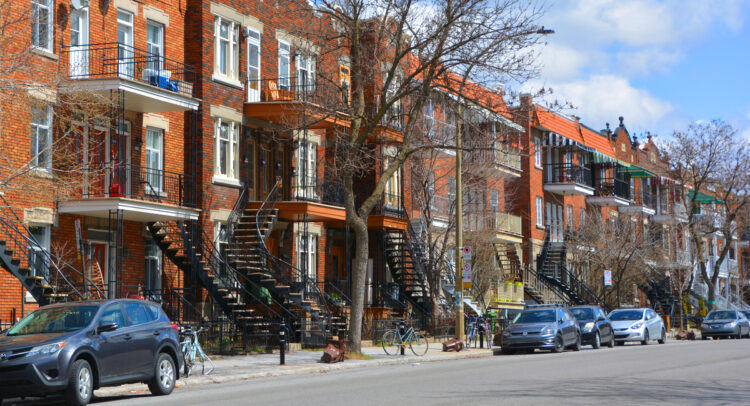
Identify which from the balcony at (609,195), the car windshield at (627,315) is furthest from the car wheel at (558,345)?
the balcony at (609,195)

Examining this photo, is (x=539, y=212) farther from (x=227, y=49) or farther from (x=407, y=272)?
(x=227, y=49)

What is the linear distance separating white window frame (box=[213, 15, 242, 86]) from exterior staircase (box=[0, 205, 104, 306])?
8.60 metres

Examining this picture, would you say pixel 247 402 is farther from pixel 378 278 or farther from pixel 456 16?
pixel 378 278

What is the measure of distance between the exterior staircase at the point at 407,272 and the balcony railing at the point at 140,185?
9.93 metres

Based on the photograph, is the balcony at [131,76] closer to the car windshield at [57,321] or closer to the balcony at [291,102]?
the balcony at [291,102]

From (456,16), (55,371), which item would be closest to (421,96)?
(456,16)

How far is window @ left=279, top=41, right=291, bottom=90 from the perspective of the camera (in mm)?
33438

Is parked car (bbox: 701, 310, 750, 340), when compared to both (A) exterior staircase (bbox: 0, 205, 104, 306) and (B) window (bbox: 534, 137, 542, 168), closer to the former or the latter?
(B) window (bbox: 534, 137, 542, 168)

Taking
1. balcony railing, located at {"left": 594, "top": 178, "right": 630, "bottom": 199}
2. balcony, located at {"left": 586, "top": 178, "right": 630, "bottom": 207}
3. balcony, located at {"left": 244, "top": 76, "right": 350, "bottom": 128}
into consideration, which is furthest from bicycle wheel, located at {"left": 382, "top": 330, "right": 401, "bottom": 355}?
balcony railing, located at {"left": 594, "top": 178, "right": 630, "bottom": 199}

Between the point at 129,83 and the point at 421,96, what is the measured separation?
7.62 m

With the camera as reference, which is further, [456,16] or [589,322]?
[589,322]

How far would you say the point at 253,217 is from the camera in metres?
31.1

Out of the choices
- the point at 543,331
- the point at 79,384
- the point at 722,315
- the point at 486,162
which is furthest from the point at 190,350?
the point at 722,315

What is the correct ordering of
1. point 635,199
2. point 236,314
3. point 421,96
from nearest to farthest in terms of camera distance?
point 421,96 < point 236,314 < point 635,199
